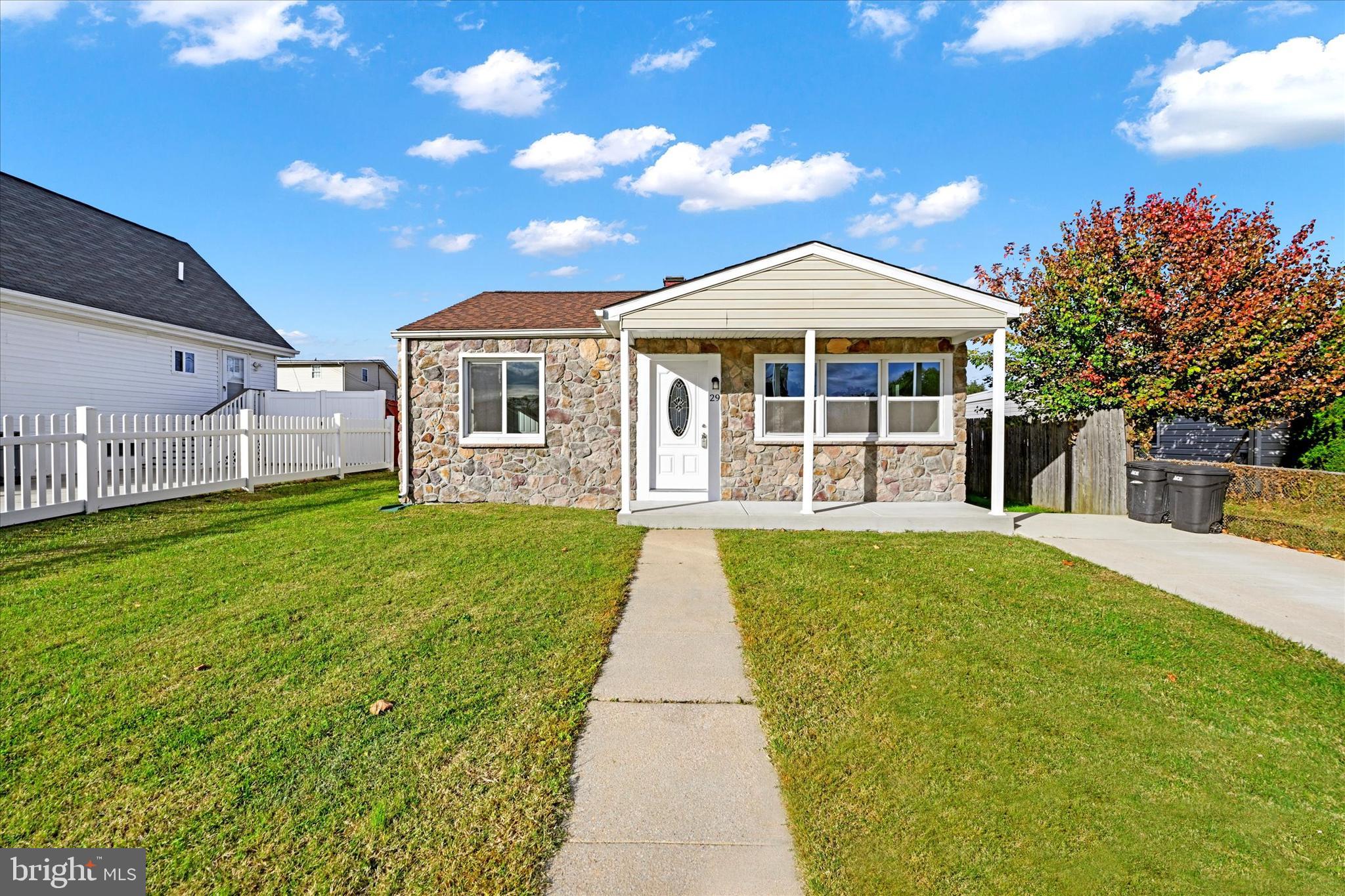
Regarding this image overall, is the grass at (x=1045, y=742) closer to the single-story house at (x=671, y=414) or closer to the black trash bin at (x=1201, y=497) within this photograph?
the black trash bin at (x=1201, y=497)

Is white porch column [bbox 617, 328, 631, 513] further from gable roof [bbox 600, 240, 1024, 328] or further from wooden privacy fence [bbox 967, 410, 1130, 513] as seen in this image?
wooden privacy fence [bbox 967, 410, 1130, 513]

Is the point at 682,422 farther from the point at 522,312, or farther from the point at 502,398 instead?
the point at 522,312

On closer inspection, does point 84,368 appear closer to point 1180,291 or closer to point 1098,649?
point 1098,649

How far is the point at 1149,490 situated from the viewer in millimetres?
9445

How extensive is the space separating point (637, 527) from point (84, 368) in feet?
47.9

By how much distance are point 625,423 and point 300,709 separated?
21.7ft

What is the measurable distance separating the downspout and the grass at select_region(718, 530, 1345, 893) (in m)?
7.31

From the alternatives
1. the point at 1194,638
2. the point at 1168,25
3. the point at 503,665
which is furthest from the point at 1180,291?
the point at 503,665

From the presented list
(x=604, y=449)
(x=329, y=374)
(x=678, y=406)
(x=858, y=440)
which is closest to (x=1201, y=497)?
(x=858, y=440)

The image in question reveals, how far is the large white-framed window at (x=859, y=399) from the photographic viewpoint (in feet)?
33.1

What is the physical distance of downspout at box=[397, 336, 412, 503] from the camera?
10.4 meters

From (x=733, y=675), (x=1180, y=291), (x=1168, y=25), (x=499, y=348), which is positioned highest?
(x=1168, y=25)

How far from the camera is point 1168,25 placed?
11.8 meters

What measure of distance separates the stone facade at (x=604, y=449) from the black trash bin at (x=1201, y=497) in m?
2.94
